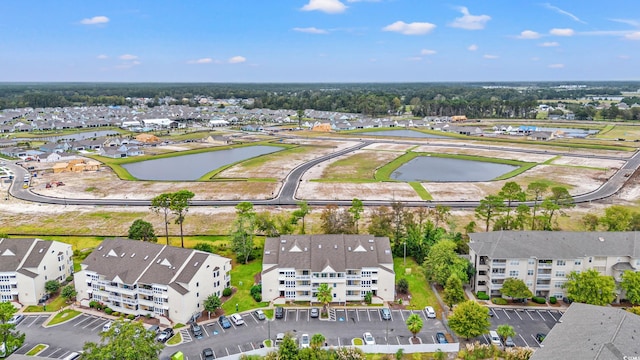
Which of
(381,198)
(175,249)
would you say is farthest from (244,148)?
(175,249)

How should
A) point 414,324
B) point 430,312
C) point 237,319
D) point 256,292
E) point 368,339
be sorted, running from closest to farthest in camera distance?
1. point 414,324
2. point 368,339
3. point 237,319
4. point 430,312
5. point 256,292

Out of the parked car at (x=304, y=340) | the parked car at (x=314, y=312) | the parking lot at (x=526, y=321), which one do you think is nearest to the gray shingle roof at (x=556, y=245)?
the parking lot at (x=526, y=321)

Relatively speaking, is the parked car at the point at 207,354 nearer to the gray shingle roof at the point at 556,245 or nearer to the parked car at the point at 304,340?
the parked car at the point at 304,340

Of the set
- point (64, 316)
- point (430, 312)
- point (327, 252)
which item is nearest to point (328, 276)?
point (327, 252)

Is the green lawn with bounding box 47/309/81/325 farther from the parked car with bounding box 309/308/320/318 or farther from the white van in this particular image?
the white van

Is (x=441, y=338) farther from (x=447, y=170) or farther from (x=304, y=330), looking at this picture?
(x=447, y=170)
